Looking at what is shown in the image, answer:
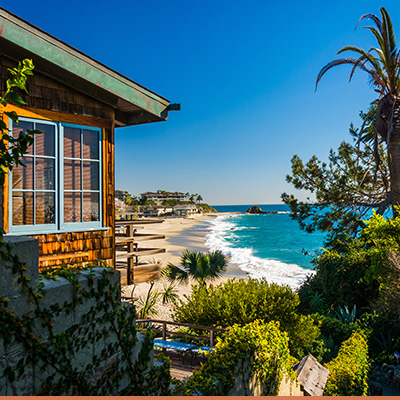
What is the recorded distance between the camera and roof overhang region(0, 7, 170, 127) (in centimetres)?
543

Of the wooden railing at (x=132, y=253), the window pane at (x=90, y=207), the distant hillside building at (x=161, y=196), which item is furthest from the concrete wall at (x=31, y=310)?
the distant hillside building at (x=161, y=196)

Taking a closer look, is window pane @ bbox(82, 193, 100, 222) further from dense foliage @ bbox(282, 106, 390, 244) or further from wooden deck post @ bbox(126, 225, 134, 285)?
dense foliage @ bbox(282, 106, 390, 244)

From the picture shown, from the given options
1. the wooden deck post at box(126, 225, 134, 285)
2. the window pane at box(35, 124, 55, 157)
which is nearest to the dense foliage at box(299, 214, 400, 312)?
the wooden deck post at box(126, 225, 134, 285)

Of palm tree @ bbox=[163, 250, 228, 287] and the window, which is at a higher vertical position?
the window

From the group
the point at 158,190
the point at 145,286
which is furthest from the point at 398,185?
the point at 158,190

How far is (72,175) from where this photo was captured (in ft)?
21.0

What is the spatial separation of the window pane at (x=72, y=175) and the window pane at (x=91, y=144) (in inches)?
10.8

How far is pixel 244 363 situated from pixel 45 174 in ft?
14.8

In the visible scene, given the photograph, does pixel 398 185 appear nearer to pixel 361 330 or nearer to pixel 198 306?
pixel 361 330

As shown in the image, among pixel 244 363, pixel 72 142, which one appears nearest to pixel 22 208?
pixel 72 142

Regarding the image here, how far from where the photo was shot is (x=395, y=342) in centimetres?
1061

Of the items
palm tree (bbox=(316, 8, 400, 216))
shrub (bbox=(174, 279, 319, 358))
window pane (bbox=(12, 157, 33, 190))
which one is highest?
palm tree (bbox=(316, 8, 400, 216))

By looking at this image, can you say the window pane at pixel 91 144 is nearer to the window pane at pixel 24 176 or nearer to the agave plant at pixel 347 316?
the window pane at pixel 24 176

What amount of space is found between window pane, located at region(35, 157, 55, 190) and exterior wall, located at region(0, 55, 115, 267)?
526 millimetres
